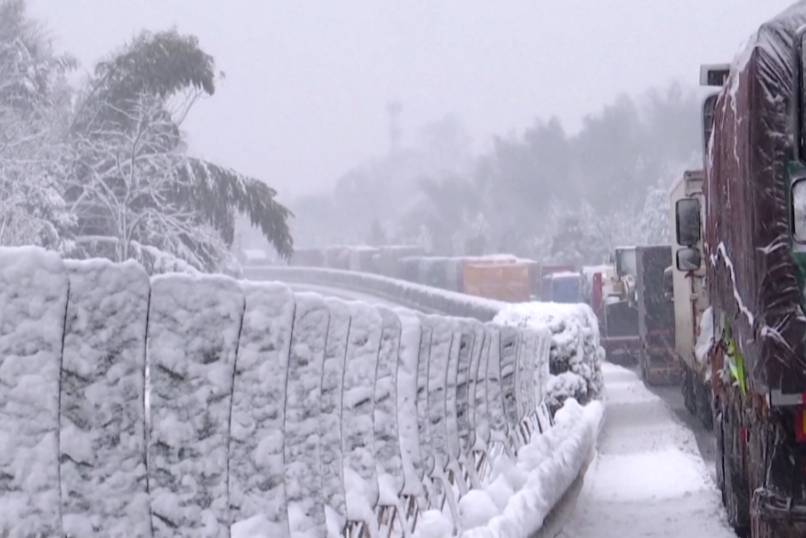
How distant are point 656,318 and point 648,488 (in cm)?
1792

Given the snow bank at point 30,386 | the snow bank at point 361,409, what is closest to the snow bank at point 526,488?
the snow bank at point 361,409

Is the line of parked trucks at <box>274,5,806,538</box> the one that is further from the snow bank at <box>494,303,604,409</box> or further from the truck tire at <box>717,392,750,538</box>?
the snow bank at <box>494,303,604,409</box>

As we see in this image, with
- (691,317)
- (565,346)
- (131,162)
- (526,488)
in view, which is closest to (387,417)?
(526,488)

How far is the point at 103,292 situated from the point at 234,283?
681 millimetres

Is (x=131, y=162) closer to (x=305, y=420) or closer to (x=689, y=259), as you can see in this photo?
(x=689, y=259)

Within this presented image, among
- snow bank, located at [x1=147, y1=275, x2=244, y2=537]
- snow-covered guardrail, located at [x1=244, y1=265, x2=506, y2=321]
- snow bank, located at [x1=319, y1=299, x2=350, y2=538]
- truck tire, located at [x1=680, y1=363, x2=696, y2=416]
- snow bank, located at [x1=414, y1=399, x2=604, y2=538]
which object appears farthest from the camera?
snow-covered guardrail, located at [x1=244, y1=265, x2=506, y2=321]

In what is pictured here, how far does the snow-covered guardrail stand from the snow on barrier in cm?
2444

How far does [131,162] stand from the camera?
135 ft

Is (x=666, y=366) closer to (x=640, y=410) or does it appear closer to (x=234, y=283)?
(x=640, y=410)

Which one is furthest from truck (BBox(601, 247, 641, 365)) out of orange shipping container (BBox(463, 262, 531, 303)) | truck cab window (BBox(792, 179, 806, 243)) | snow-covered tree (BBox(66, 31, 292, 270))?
truck cab window (BBox(792, 179, 806, 243))

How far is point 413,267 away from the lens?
88688 mm

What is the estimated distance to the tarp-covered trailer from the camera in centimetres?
3309

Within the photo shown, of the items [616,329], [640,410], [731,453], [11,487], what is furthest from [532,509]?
[616,329]

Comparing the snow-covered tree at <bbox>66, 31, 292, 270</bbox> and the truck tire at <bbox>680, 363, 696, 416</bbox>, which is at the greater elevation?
the snow-covered tree at <bbox>66, 31, 292, 270</bbox>
